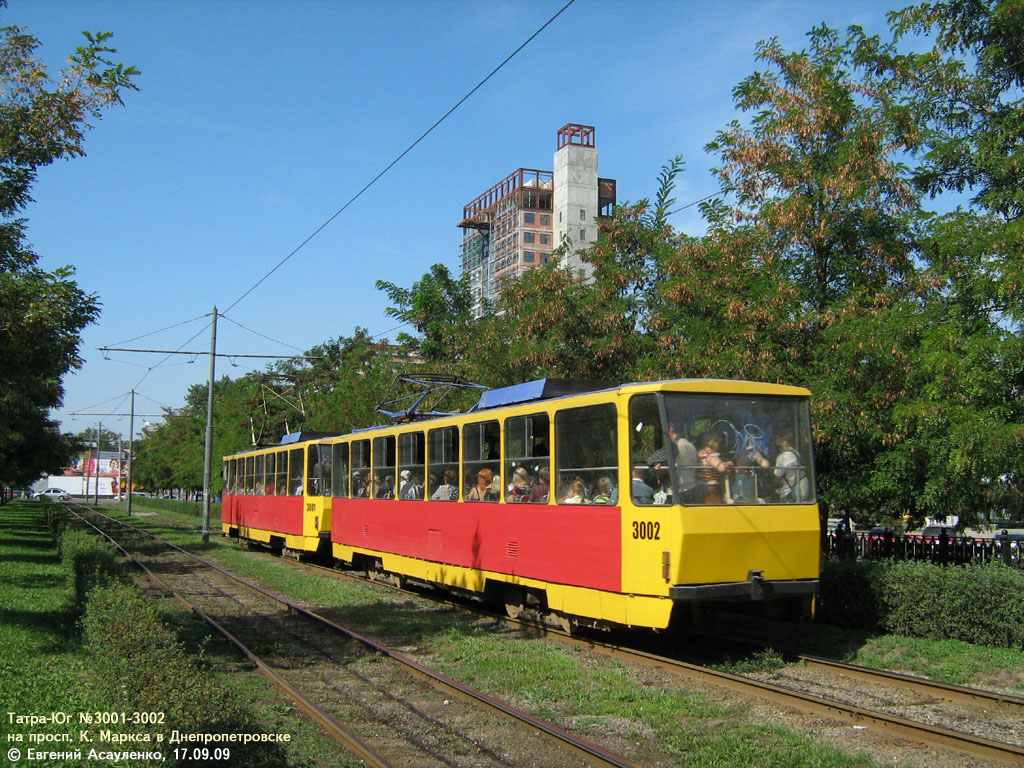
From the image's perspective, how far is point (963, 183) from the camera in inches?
547

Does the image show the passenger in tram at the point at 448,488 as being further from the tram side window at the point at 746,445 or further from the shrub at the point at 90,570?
the tram side window at the point at 746,445

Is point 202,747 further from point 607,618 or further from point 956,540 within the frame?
point 956,540

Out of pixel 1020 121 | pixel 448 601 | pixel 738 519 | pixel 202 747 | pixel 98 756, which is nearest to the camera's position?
pixel 202 747

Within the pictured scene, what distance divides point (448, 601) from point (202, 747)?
9.98 meters

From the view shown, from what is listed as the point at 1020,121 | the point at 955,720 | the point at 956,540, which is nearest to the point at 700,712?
the point at 955,720

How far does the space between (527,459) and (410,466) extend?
429cm

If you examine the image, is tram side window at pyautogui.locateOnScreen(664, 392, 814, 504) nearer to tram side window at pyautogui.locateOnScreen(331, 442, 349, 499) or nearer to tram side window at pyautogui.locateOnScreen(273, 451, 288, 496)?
tram side window at pyautogui.locateOnScreen(331, 442, 349, 499)

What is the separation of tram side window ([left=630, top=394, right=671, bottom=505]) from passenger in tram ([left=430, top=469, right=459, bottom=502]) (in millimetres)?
4540

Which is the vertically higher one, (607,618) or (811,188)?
(811,188)

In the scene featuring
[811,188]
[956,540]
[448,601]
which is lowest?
[448,601]

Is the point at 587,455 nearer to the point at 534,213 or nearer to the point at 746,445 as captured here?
the point at 746,445

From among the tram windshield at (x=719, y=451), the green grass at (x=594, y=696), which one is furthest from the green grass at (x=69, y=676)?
the tram windshield at (x=719, y=451)

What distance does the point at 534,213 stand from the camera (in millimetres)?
103375

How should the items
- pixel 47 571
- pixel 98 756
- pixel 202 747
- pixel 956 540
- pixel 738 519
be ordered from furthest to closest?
1. pixel 47 571
2. pixel 956 540
3. pixel 738 519
4. pixel 98 756
5. pixel 202 747
